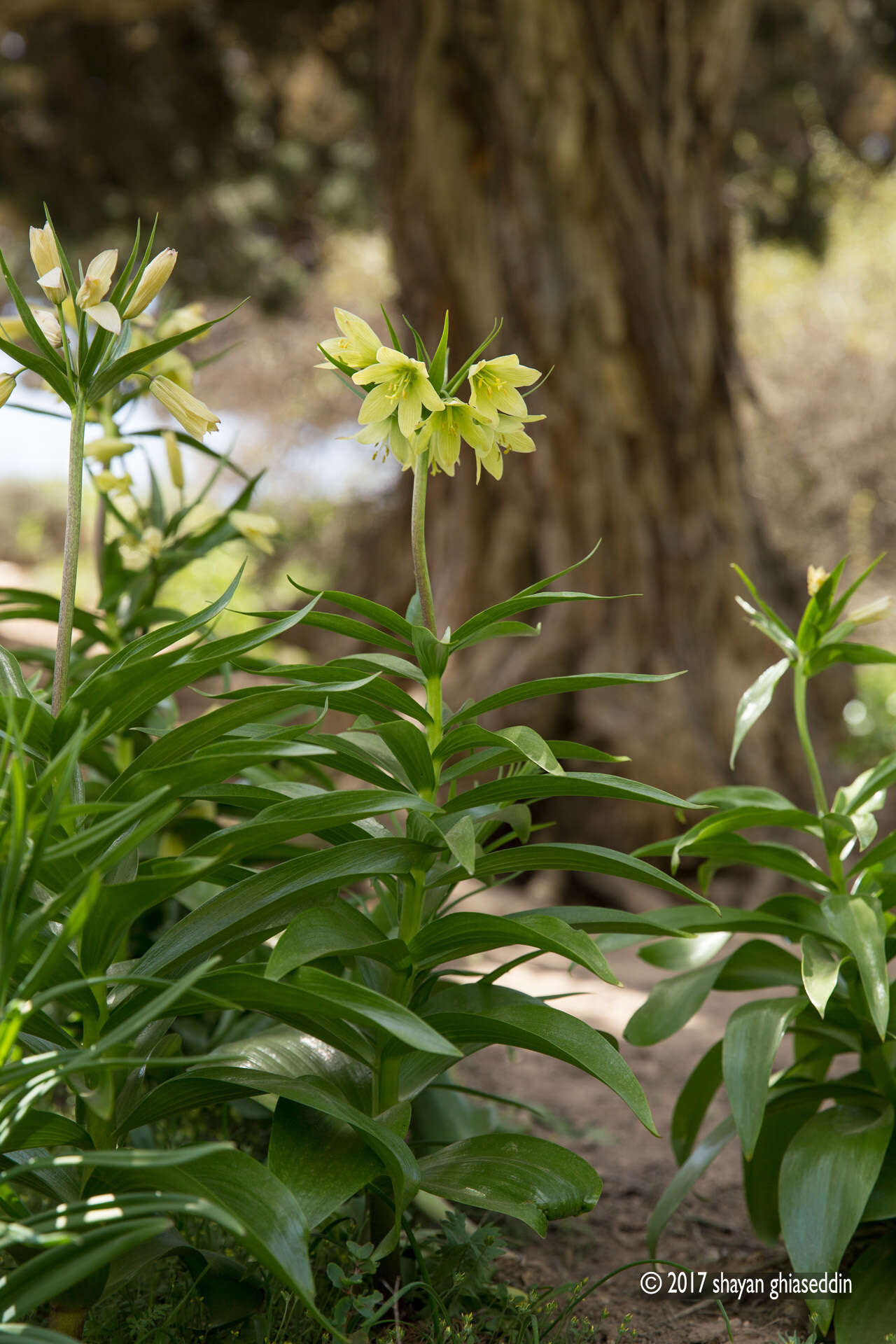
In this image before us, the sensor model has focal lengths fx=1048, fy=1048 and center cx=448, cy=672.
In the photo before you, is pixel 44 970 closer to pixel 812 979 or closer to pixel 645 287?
pixel 812 979

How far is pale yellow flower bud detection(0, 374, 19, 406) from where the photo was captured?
1185mm

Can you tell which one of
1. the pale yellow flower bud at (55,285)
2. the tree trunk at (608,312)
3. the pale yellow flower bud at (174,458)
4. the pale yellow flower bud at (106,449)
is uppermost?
the tree trunk at (608,312)

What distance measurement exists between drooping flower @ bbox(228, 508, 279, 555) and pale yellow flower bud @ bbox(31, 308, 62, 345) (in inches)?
24.9

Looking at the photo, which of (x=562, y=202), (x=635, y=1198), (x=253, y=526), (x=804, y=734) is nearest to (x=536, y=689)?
(x=804, y=734)

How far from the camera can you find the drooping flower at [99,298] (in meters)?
1.09

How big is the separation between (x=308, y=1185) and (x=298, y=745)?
477 mm

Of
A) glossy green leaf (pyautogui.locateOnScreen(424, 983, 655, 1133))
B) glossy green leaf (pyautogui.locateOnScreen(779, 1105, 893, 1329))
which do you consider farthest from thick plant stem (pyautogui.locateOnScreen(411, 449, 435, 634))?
glossy green leaf (pyautogui.locateOnScreen(779, 1105, 893, 1329))

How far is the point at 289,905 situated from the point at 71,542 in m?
0.46

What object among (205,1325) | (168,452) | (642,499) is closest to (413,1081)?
(205,1325)

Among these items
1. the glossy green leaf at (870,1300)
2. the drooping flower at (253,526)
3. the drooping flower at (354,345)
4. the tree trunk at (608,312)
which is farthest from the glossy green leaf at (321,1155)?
the tree trunk at (608,312)

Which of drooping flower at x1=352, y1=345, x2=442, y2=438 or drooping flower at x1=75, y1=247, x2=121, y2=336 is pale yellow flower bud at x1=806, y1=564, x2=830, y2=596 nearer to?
drooping flower at x1=352, y1=345, x2=442, y2=438

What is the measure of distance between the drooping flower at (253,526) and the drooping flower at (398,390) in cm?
63

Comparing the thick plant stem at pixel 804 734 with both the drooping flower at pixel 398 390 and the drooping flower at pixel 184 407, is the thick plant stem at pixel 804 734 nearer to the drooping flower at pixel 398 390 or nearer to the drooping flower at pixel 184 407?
the drooping flower at pixel 398 390

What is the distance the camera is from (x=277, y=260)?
7.06 m
